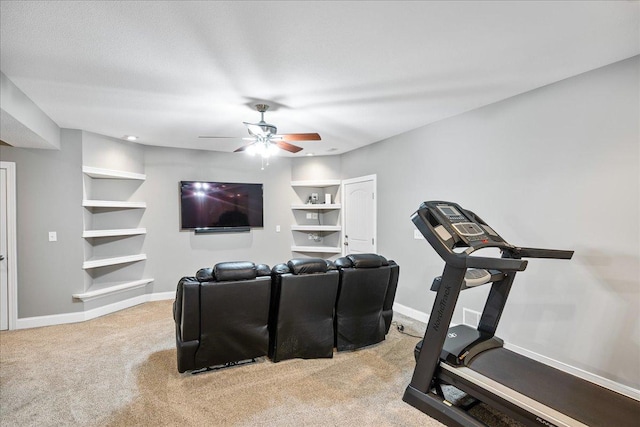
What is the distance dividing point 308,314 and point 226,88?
222 centimetres

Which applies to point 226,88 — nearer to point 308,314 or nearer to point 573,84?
point 308,314

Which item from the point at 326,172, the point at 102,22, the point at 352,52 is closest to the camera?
the point at 102,22

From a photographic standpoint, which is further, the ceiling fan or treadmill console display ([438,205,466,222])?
the ceiling fan

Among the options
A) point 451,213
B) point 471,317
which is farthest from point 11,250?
point 471,317

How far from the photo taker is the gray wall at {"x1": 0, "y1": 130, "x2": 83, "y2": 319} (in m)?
4.02

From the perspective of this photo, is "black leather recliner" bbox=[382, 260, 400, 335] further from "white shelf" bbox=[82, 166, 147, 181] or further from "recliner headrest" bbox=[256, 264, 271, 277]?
"white shelf" bbox=[82, 166, 147, 181]

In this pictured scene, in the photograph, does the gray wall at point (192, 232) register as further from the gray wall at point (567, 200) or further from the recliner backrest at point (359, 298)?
the gray wall at point (567, 200)

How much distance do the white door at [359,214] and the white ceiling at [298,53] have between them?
1896 mm

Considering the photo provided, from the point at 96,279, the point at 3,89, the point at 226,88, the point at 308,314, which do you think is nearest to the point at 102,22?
the point at 226,88

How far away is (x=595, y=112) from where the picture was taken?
2.64m

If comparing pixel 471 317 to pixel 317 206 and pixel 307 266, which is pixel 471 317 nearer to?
pixel 307 266

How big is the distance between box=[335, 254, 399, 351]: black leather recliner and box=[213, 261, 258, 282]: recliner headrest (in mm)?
838

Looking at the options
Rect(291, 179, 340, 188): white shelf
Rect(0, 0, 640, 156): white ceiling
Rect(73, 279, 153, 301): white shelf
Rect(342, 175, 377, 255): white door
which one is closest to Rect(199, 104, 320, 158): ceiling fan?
→ Rect(0, 0, 640, 156): white ceiling

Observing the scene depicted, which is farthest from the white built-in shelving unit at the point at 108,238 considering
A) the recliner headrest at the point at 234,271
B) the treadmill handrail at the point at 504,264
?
the treadmill handrail at the point at 504,264
